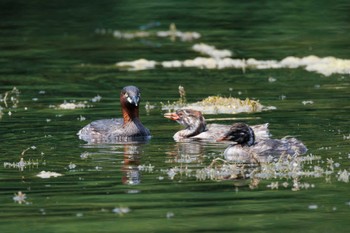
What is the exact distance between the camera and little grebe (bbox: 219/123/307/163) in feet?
62.6

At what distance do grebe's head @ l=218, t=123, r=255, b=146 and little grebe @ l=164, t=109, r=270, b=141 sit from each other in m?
1.20

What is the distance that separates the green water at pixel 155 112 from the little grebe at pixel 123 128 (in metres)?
0.37

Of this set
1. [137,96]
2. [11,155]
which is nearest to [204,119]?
[137,96]

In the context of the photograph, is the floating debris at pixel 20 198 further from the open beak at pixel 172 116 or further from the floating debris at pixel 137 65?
the floating debris at pixel 137 65

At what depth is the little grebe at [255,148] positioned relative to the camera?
751 inches

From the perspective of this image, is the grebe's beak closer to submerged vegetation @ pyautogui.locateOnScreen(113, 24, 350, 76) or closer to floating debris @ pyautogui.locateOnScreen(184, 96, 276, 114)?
floating debris @ pyautogui.locateOnScreen(184, 96, 276, 114)

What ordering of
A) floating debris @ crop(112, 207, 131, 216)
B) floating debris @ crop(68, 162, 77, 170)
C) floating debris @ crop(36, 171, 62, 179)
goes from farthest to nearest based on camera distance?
floating debris @ crop(68, 162, 77, 170), floating debris @ crop(36, 171, 62, 179), floating debris @ crop(112, 207, 131, 216)

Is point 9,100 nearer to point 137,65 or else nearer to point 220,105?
point 220,105

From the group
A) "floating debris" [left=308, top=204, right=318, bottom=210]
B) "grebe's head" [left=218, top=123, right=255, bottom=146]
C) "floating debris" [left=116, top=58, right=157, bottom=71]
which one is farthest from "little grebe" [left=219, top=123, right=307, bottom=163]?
"floating debris" [left=116, top=58, right=157, bottom=71]

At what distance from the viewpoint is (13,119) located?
2414cm

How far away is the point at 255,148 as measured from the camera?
774 inches

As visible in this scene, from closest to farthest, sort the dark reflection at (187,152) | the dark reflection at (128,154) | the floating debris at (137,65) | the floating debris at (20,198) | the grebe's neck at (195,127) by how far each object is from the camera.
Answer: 1. the floating debris at (20,198)
2. the dark reflection at (128,154)
3. the dark reflection at (187,152)
4. the grebe's neck at (195,127)
5. the floating debris at (137,65)

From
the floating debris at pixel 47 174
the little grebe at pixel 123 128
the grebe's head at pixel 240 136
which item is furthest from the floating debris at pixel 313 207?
the little grebe at pixel 123 128

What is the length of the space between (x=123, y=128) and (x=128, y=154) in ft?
8.64
